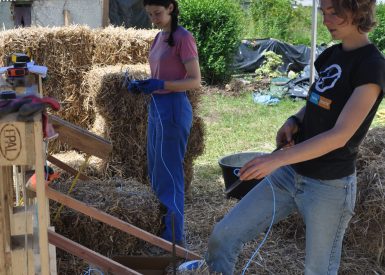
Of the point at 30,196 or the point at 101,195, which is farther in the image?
the point at 101,195

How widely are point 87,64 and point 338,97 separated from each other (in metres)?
4.10

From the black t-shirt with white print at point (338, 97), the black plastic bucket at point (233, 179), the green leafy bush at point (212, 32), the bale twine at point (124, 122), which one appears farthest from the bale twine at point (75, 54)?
the green leafy bush at point (212, 32)

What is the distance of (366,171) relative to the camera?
12.5 feet

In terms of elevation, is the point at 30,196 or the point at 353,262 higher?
the point at 30,196

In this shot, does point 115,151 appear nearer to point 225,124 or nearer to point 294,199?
point 294,199

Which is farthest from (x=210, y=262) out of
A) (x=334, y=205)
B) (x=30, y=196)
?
(x=30, y=196)

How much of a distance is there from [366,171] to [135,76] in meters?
2.20

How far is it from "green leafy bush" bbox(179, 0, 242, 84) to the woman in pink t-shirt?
7.28 metres

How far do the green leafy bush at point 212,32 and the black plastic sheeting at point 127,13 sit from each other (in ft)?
2.98

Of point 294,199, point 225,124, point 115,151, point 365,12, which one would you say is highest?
point 365,12

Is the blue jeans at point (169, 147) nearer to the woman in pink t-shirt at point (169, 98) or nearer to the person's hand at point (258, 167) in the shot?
the woman in pink t-shirt at point (169, 98)

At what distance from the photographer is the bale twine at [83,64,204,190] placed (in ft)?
16.2

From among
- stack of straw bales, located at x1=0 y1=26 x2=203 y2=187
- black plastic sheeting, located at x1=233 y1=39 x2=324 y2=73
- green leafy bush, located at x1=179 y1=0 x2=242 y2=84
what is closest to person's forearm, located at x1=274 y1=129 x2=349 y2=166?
stack of straw bales, located at x1=0 y1=26 x2=203 y2=187

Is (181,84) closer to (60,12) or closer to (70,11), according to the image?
(70,11)
